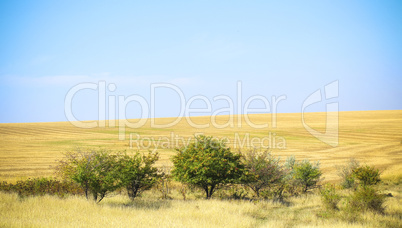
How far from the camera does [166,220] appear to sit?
11133mm

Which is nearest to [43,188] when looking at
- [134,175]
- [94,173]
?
[94,173]

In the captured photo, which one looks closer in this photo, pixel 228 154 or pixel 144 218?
pixel 144 218

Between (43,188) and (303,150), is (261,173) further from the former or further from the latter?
(303,150)

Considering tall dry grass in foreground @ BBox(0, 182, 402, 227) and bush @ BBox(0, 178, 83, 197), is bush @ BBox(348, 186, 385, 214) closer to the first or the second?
tall dry grass in foreground @ BBox(0, 182, 402, 227)

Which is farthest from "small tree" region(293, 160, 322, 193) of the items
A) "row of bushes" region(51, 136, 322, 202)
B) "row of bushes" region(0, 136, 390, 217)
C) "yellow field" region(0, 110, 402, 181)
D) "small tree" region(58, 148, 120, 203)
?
"small tree" region(58, 148, 120, 203)

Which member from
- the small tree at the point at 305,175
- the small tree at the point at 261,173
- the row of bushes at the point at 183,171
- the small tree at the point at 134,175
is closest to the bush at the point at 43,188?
the row of bushes at the point at 183,171

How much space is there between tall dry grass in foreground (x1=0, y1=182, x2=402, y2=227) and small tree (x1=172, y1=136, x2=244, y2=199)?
2.17 meters

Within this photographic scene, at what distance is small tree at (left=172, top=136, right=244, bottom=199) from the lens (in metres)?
16.8

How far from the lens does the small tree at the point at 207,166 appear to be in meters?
16.8

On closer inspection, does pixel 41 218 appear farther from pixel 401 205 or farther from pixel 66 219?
pixel 401 205

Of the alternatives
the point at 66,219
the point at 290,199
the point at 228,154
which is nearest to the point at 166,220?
the point at 66,219

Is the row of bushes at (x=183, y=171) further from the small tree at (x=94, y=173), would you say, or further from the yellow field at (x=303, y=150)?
the yellow field at (x=303, y=150)

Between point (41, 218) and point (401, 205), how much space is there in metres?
15.9

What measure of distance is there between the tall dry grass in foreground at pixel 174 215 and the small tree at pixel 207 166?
7.12 ft
